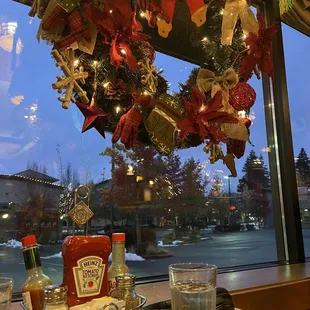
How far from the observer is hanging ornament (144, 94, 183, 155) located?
1427 mm

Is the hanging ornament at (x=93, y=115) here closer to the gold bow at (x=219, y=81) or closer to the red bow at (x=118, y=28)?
the red bow at (x=118, y=28)

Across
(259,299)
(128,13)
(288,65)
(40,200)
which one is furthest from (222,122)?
(288,65)

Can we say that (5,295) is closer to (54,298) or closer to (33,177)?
(54,298)

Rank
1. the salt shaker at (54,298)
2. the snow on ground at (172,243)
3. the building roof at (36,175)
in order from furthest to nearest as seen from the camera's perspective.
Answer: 1. the snow on ground at (172,243)
2. the building roof at (36,175)
3. the salt shaker at (54,298)

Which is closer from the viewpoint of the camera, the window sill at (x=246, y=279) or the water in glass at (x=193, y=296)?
the water in glass at (x=193, y=296)

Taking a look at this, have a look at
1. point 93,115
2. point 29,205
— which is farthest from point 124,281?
point 29,205

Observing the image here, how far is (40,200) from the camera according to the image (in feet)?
4.85

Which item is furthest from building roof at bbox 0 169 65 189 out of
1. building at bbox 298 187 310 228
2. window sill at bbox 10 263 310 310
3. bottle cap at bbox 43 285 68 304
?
building at bbox 298 187 310 228

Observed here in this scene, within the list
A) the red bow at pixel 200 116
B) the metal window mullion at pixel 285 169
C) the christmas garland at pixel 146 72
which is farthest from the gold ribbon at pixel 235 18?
the metal window mullion at pixel 285 169

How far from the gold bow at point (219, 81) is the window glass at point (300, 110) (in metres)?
0.88

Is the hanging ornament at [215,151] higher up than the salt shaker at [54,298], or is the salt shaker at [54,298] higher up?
the hanging ornament at [215,151]

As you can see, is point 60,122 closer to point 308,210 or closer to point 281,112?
point 281,112

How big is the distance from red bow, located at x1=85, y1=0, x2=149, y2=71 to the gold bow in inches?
12.0

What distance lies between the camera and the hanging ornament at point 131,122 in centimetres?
140
